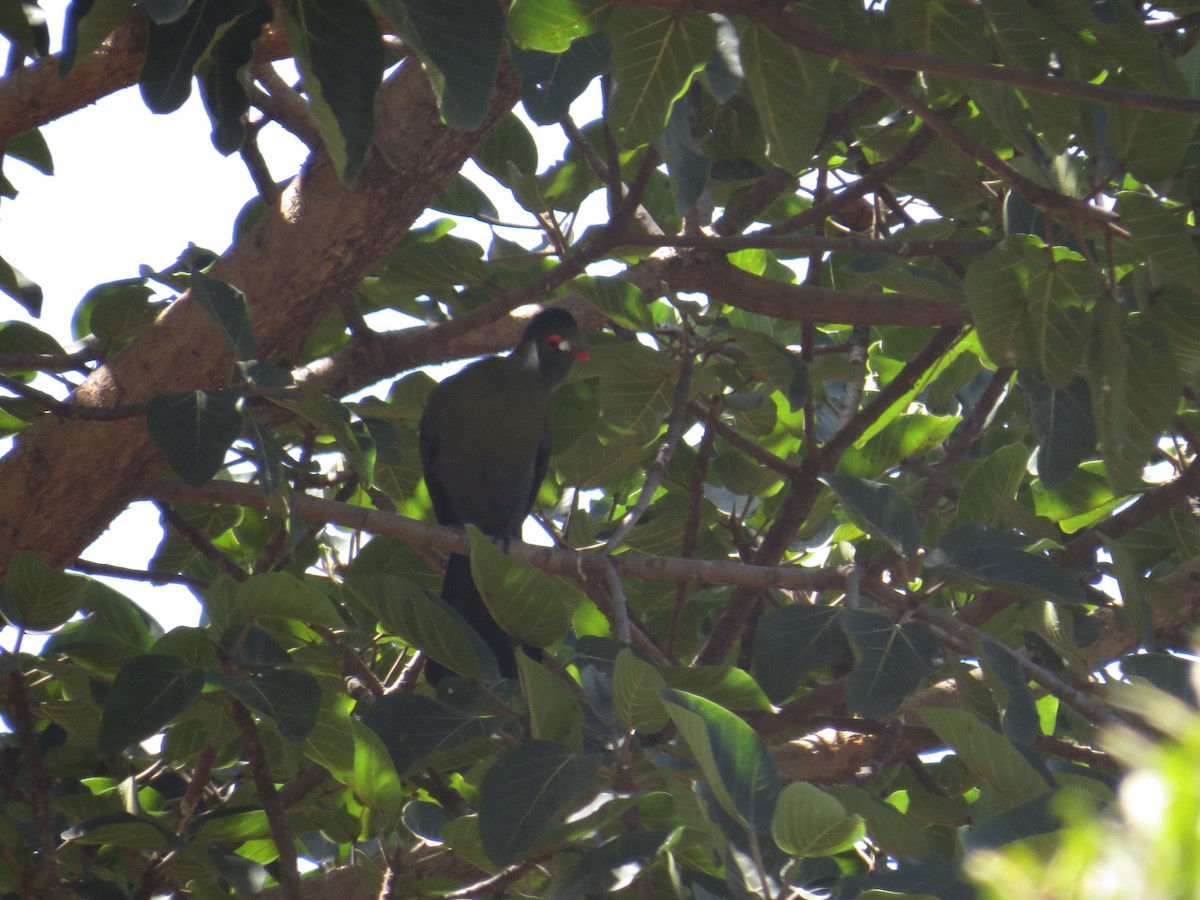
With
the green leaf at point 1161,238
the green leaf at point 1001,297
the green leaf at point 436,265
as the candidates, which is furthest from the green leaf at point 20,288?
the green leaf at point 1161,238

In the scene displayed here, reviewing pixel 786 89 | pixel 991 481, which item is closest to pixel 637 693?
pixel 786 89

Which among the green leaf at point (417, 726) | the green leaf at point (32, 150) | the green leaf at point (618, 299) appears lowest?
the green leaf at point (417, 726)

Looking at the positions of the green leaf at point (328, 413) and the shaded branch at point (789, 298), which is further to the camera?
the shaded branch at point (789, 298)

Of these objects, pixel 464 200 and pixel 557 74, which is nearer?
pixel 557 74

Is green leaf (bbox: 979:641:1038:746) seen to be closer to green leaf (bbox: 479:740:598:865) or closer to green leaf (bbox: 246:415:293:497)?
green leaf (bbox: 479:740:598:865)

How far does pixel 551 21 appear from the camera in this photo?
2.07 m

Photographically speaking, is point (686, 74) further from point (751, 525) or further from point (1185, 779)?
point (751, 525)

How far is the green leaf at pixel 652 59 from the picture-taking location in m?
2.09

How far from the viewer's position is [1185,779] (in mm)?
366

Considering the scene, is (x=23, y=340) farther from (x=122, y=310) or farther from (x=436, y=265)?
(x=436, y=265)

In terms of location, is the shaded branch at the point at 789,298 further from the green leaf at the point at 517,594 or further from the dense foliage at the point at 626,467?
the green leaf at the point at 517,594

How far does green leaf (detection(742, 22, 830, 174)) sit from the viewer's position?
7.25 feet

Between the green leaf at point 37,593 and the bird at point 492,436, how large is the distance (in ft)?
7.50

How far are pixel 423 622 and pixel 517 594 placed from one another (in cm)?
19
